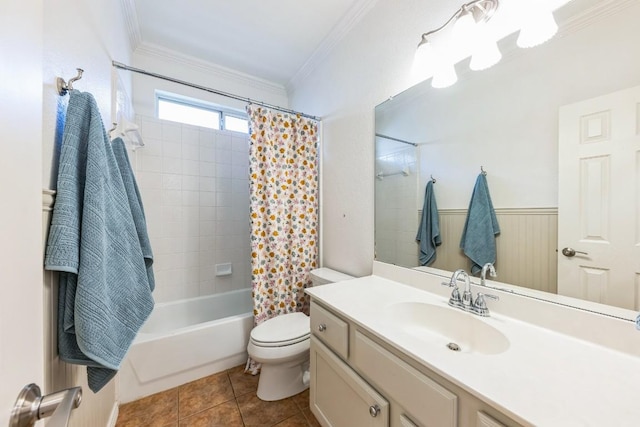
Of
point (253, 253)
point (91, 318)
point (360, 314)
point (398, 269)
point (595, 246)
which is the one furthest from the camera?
point (253, 253)

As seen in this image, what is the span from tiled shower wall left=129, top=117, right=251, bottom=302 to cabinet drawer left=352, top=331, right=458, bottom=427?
1.80m

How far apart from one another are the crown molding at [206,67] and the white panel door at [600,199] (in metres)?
2.39

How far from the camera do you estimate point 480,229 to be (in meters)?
1.11

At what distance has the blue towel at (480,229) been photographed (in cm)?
107

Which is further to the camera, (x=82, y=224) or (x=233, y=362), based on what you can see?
(x=233, y=362)

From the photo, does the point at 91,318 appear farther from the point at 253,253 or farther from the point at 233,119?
the point at 233,119

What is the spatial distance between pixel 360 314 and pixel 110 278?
0.89 meters

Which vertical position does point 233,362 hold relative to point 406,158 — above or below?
below

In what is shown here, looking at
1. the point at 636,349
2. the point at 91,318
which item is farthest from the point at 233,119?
the point at 636,349

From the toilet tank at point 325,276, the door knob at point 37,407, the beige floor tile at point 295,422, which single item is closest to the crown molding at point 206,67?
the toilet tank at point 325,276

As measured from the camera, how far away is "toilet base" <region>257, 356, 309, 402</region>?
1.54 meters

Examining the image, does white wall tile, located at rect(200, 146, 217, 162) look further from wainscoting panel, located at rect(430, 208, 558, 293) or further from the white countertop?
wainscoting panel, located at rect(430, 208, 558, 293)

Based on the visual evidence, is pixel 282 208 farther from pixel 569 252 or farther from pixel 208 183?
pixel 569 252

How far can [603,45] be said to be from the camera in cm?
79
